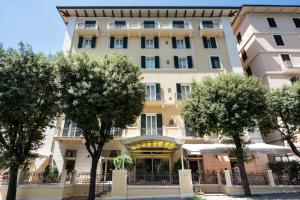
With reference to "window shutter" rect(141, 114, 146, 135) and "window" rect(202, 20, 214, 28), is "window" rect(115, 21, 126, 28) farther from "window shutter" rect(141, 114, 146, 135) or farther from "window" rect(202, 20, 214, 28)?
"window shutter" rect(141, 114, 146, 135)

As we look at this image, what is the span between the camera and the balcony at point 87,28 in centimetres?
2481

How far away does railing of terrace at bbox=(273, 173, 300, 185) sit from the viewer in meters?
15.4

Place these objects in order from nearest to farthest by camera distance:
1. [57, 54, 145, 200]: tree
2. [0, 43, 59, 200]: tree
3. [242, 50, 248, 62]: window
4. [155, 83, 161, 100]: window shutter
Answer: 1. [0, 43, 59, 200]: tree
2. [57, 54, 145, 200]: tree
3. [155, 83, 161, 100]: window shutter
4. [242, 50, 248, 62]: window

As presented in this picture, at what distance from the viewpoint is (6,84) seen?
12.1 m

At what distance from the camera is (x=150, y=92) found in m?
22.4

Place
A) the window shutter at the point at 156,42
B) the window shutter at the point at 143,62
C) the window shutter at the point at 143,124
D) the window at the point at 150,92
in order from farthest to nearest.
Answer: the window shutter at the point at 156,42 < the window shutter at the point at 143,62 < the window at the point at 150,92 < the window shutter at the point at 143,124

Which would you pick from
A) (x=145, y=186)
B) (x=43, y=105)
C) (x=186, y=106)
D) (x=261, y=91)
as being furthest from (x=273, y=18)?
(x=43, y=105)

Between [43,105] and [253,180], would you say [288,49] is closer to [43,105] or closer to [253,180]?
[253,180]

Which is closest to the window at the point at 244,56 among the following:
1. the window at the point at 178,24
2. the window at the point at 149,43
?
the window at the point at 178,24

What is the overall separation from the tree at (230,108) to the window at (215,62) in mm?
8344

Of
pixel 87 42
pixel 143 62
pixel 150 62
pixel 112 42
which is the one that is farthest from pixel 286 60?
pixel 87 42

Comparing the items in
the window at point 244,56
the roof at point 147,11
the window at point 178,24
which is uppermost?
the roof at point 147,11

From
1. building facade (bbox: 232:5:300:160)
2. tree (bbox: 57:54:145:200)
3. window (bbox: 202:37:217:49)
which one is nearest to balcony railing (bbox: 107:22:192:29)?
window (bbox: 202:37:217:49)

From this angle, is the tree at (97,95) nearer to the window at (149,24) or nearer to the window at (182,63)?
the window at (182,63)
